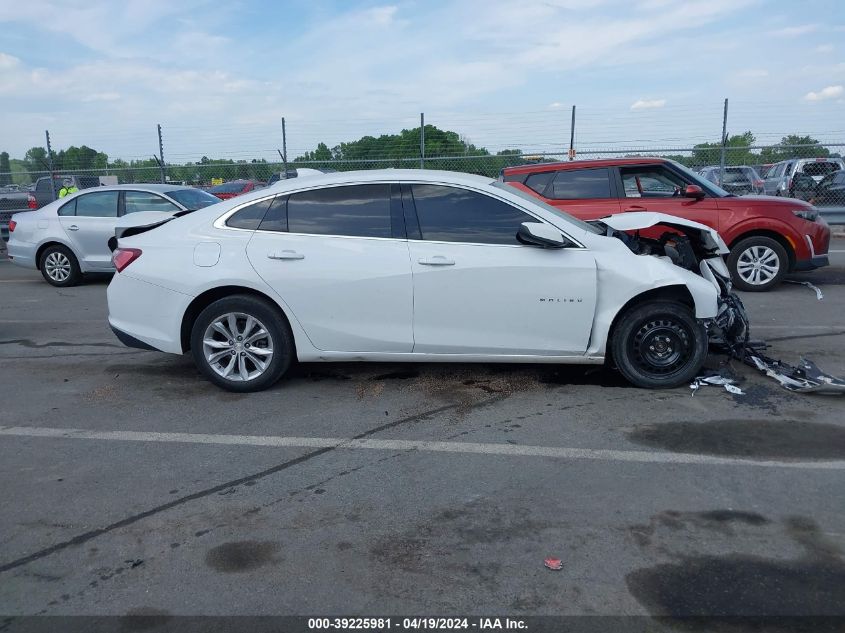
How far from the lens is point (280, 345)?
561 cm

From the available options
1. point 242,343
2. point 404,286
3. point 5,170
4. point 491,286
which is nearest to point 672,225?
point 491,286

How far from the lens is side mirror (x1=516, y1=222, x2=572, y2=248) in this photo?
5.28m

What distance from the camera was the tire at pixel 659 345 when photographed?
17.9 ft

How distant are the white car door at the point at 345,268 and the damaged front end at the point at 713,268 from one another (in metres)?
1.84

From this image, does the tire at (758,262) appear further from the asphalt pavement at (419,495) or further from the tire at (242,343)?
the tire at (242,343)

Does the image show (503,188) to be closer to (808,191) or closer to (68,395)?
(68,395)

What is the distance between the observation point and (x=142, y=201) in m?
11.3

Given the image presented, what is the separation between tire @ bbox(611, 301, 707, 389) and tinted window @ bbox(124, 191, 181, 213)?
804 centimetres

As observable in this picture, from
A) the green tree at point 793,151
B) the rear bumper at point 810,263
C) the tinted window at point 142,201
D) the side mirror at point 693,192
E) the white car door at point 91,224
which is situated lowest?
the rear bumper at point 810,263

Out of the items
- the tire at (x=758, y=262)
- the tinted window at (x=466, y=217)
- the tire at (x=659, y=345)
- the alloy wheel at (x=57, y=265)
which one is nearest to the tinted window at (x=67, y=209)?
the alloy wheel at (x=57, y=265)

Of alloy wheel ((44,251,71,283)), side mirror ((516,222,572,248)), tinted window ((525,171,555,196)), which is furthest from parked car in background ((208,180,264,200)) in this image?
side mirror ((516,222,572,248))

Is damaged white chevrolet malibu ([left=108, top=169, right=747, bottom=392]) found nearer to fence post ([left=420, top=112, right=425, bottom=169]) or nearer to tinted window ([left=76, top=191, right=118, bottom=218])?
tinted window ([left=76, top=191, right=118, bottom=218])

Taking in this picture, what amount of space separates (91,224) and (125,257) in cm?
617

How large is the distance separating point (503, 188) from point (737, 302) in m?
2.21
